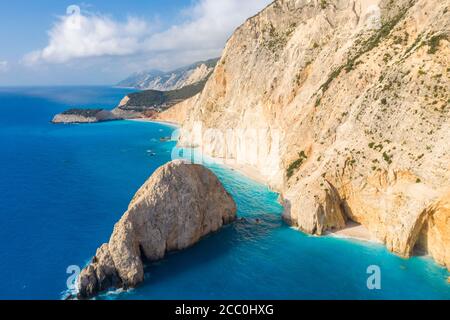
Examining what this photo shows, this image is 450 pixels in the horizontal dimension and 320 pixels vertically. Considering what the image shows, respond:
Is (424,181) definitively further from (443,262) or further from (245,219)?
(245,219)

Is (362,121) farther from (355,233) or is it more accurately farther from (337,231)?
(337,231)

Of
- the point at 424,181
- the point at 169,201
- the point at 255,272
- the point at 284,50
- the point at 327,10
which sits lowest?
the point at 255,272

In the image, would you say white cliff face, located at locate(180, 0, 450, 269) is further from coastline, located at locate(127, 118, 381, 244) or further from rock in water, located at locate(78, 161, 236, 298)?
rock in water, located at locate(78, 161, 236, 298)

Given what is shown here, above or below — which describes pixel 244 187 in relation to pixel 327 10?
below

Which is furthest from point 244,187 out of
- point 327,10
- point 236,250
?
point 327,10

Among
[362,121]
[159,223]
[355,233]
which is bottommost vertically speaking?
[355,233]

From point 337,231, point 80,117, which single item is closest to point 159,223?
point 337,231
